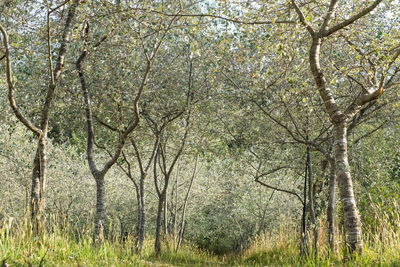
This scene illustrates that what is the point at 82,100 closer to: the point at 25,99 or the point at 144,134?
the point at 25,99

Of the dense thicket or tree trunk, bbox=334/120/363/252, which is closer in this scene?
tree trunk, bbox=334/120/363/252

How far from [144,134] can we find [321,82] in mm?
7772

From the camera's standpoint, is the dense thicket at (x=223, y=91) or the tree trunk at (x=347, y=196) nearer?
the tree trunk at (x=347, y=196)

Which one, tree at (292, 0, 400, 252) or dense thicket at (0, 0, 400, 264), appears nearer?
tree at (292, 0, 400, 252)

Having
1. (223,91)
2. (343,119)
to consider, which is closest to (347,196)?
(343,119)

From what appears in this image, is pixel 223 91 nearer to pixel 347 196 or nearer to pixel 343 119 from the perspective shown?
pixel 343 119

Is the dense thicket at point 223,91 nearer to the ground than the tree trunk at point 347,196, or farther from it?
farther from it

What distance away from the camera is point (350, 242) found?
6.09 m

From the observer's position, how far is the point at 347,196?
631 cm

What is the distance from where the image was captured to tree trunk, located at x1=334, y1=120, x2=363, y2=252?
607 centimetres

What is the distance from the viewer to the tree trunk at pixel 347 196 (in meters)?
6.07

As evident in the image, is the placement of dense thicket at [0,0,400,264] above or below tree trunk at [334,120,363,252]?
above

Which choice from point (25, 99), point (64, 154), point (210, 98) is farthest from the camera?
point (64, 154)

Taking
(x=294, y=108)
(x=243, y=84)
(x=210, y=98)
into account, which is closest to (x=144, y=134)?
(x=210, y=98)
